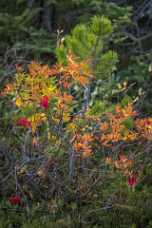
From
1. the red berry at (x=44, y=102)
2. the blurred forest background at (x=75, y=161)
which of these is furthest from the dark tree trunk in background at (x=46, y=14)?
the red berry at (x=44, y=102)

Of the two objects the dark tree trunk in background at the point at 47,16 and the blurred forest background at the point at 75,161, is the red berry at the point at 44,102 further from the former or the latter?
the dark tree trunk in background at the point at 47,16

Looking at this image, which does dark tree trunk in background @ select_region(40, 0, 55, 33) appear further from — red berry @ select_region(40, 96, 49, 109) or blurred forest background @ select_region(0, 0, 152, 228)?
red berry @ select_region(40, 96, 49, 109)

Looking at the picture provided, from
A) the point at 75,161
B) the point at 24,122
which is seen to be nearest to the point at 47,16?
the point at 75,161

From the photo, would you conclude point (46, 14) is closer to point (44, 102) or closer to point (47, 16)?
point (47, 16)

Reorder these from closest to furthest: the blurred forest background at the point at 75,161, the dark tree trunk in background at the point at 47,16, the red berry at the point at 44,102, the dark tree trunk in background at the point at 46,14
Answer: the red berry at the point at 44,102 < the blurred forest background at the point at 75,161 < the dark tree trunk in background at the point at 46,14 < the dark tree trunk in background at the point at 47,16

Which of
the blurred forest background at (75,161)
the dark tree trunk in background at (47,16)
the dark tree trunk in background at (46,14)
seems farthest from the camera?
the dark tree trunk in background at (47,16)

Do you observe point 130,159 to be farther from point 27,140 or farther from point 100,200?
point 27,140

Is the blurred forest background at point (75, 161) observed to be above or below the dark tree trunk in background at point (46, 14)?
below

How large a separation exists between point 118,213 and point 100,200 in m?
0.33

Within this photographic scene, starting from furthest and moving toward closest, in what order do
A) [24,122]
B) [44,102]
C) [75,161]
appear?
[75,161]
[24,122]
[44,102]

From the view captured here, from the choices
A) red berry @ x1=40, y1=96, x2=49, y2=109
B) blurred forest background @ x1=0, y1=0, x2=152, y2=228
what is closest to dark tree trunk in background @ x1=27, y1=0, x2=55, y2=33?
blurred forest background @ x1=0, y1=0, x2=152, y2=228

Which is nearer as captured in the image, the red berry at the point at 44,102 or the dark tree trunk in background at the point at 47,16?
the red berry at the point at 44,102

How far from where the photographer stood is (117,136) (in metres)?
5.66

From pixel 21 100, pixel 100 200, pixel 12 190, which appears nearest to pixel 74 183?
pixel 100 200
